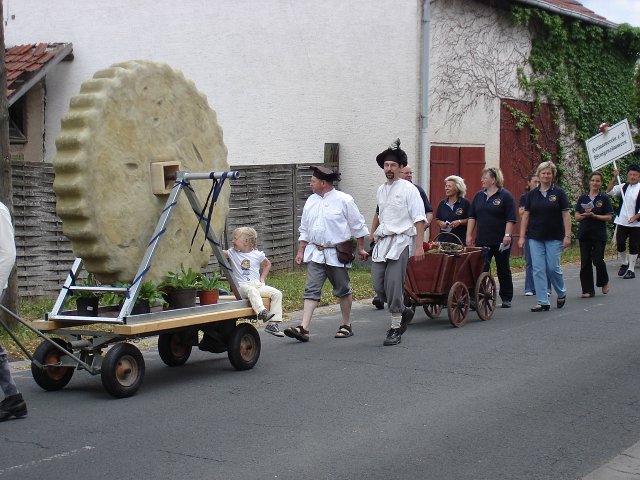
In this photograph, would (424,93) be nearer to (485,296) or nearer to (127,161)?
(485,296)

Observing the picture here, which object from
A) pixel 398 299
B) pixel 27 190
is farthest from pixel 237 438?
pixel 27 190

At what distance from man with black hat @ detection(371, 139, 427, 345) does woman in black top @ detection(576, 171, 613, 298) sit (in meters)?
4.79

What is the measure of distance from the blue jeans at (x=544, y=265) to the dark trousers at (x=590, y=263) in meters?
1.37

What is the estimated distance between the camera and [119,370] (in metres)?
7.67

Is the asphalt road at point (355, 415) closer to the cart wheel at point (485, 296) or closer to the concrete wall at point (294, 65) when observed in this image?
the cart wheel at point (485, 296)

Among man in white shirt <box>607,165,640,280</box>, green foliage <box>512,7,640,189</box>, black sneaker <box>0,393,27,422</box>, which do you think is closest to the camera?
black sneaker <box>0,393,27,422</box>

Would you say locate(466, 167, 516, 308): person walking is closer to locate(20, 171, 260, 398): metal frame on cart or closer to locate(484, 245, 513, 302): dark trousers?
locate(484, 245, 513, 302): dark trousers

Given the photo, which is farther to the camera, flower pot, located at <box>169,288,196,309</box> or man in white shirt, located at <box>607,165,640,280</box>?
man in white shirt, located at <box>607,165,640,280</box>

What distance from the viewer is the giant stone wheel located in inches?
296

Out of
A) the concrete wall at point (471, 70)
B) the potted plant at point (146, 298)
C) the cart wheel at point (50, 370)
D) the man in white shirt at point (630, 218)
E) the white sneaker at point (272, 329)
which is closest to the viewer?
the cart wheel at point (50, 370)

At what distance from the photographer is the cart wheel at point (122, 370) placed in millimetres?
7520

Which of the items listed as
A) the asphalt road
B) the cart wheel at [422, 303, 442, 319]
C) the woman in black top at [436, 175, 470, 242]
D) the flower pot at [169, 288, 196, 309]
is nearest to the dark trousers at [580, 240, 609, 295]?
the woman in black top at [436, 175, 470, 242]

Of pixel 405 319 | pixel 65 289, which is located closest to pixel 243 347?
pixel 65 289

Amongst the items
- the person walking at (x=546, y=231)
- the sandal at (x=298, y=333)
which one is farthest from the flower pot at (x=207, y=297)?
the person walking at (x=546, y=231)
